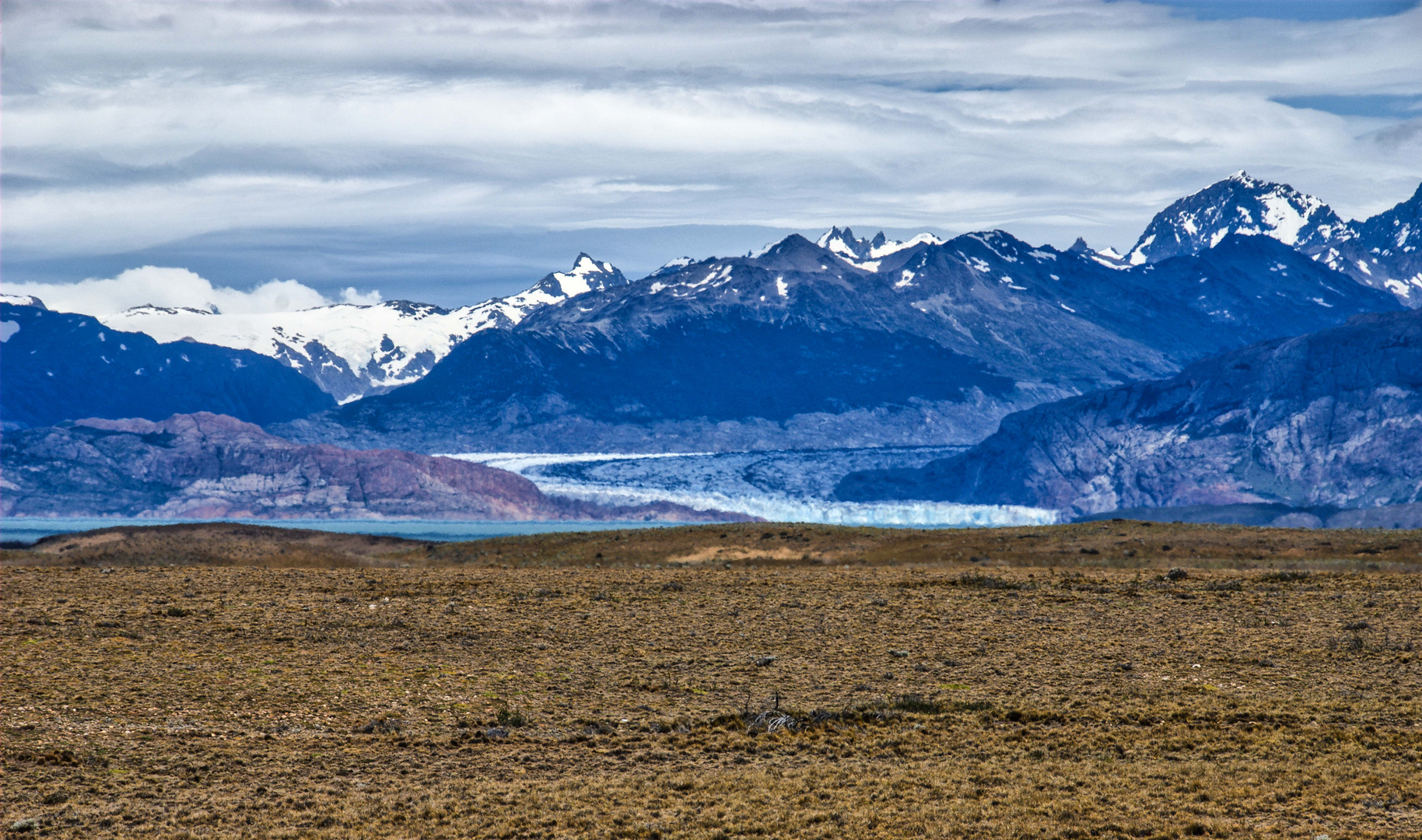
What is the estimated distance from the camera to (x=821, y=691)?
3566cm

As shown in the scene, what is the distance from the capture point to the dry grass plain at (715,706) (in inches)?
991

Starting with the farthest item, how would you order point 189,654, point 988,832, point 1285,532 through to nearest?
point 1285,532, point 189,654, point 988,832

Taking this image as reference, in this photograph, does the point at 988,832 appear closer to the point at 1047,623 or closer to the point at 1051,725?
the point at 1051,725

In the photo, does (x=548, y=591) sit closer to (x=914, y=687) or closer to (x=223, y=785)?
(x=914, y=687)

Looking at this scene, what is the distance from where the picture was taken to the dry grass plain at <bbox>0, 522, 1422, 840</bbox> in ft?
82.6

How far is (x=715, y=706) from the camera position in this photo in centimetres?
3388

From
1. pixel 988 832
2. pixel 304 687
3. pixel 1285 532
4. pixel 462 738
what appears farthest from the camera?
pixel 1285 532

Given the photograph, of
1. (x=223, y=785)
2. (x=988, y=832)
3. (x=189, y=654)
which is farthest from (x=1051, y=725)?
(x=189, y=654)

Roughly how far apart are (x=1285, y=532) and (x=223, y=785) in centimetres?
7699

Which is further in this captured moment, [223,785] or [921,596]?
[921,596]

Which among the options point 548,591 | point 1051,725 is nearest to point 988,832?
point 1051,725

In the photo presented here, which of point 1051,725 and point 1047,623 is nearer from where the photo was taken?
point 1051,725

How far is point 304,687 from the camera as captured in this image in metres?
35.7

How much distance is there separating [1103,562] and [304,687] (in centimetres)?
5007
